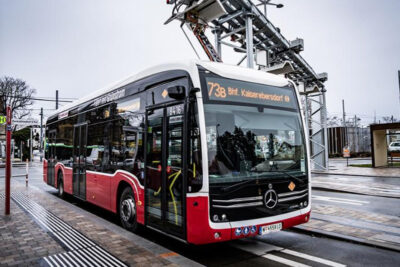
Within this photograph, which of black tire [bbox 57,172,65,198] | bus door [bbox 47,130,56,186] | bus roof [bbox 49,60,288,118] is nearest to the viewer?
bus roof [bbox 49,60,288,118]

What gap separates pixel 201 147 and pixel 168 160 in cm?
87

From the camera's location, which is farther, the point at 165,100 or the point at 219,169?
the point at 165,100

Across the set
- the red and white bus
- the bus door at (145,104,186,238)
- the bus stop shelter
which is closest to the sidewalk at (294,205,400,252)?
the red and white bus

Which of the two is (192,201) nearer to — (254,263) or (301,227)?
(254,263)

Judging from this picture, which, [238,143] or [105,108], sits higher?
[105,108]

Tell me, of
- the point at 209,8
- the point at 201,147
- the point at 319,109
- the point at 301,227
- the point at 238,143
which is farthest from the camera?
the point at 319,109

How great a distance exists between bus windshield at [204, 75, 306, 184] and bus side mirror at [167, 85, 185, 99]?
0.39 metres

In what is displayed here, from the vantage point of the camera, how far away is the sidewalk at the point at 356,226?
5414 millimetres

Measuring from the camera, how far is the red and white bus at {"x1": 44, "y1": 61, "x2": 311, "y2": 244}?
4.40 m

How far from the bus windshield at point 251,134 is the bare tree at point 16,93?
150ft

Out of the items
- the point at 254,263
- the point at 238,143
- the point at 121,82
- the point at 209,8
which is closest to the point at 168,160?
the point at 238,143

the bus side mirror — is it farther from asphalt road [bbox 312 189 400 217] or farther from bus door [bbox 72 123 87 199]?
asphalt road [bbox 312 189 400 217]

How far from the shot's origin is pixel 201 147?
437 centimetres

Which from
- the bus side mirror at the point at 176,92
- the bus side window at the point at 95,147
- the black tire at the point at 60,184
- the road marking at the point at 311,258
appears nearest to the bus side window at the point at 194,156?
the bus side mirror at the point at 176,92
